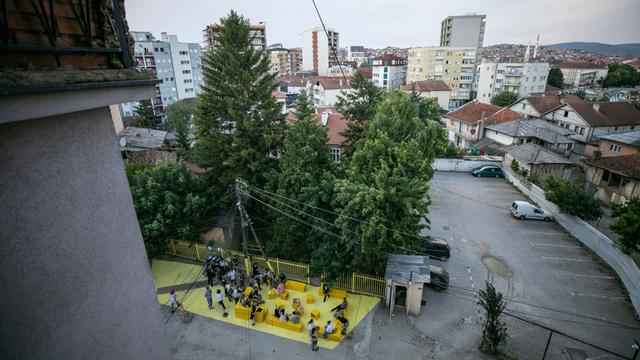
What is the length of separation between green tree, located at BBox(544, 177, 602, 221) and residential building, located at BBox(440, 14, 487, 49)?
7687cm

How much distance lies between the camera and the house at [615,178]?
2238cm

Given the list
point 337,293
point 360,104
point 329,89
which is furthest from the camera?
point 329,89

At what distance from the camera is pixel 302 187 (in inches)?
610

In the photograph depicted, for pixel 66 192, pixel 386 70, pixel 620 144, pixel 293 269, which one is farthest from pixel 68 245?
pixel 386 70

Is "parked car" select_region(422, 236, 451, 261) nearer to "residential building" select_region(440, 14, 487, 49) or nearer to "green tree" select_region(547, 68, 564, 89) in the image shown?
"green tree" select_region(547, 68, 564, 89)

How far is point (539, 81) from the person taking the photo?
2584 inches

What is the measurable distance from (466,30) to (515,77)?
95.7 ft

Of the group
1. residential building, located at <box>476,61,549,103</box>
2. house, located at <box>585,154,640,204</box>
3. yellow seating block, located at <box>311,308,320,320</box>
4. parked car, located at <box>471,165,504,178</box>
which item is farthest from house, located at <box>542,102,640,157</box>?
yellow seating block, located at <box>311,308,320,320</box>

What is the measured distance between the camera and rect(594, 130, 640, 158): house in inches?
1106

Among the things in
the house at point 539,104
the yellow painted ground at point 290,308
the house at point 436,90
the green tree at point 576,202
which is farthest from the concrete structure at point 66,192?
the house at point 436,90

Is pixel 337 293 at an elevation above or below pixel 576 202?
below

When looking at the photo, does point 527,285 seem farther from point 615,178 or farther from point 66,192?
point 66,192

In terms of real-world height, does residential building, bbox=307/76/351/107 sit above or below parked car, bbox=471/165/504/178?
above

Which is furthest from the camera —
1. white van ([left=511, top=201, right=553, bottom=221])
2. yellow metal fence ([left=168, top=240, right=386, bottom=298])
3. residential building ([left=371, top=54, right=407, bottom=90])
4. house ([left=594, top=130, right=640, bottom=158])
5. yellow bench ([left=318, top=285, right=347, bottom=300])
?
residential building ([left=371, top=54, right=407, bottom=90])
